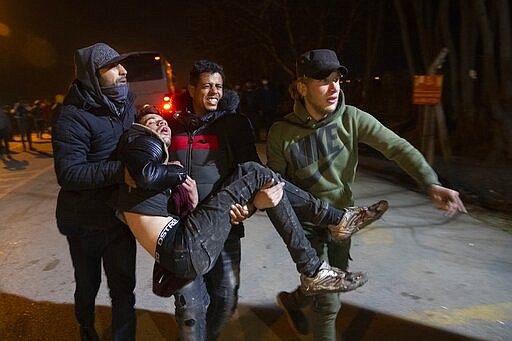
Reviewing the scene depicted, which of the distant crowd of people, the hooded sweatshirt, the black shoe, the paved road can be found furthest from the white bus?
the hooded sweatshirt

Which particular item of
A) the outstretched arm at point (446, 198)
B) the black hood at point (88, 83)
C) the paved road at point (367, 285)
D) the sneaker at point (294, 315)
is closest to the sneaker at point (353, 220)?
the outstretched arm at point (446, 198)

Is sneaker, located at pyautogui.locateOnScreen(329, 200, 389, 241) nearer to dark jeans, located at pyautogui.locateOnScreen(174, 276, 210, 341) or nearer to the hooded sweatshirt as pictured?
the hooded sweatshirt

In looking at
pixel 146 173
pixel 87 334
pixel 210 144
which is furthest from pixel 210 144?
pixel 87 334

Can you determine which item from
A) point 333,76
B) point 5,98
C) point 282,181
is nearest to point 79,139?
point 282,181

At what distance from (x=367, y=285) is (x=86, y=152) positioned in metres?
2.55

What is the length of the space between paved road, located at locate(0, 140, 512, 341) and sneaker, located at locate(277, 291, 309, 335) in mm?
95

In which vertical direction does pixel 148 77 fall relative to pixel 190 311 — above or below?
above

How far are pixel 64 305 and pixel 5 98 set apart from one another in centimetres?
2967

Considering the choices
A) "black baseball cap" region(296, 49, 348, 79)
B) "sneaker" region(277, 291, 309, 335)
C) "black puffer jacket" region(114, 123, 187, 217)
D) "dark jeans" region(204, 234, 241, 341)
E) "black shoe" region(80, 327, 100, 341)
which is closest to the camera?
"black puffer jacket" region(114, 123, 187, 217)

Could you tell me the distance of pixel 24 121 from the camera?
51.0 ft

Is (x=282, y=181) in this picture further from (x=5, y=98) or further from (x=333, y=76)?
(x=5, y=98)

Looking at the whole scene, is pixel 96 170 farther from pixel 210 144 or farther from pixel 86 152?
pixel 210 144

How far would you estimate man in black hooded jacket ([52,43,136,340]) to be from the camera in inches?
97.0

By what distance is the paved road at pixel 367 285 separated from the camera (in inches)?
130
